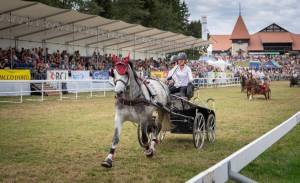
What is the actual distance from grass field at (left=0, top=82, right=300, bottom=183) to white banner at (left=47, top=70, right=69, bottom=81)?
40.5 ft

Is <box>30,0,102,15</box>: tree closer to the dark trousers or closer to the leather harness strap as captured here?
the dark trousers

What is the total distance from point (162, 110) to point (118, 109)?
1809mm

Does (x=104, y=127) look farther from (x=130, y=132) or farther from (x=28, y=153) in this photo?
(x=28, y=153)

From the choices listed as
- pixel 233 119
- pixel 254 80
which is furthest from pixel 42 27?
pixel 233 119

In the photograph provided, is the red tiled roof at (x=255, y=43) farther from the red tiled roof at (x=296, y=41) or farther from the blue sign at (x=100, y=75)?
the blue sign at (x=100, y=75)

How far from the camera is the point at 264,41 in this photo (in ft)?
399

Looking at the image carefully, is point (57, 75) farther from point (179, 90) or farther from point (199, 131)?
point (199, 131)

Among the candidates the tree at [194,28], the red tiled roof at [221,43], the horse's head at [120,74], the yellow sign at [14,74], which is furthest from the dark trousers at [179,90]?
the red tiled roof at [221,43]

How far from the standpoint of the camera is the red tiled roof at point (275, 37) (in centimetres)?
12262

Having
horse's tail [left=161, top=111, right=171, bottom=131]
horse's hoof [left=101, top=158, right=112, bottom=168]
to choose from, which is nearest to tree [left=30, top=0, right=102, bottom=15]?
horse's tail [left=161, top=111, right=171, bottom=131]

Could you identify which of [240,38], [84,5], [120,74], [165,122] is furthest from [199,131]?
[240,38]

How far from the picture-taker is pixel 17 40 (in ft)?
102

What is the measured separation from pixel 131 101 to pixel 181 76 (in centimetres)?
278

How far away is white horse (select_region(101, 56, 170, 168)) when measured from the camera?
7.94m
